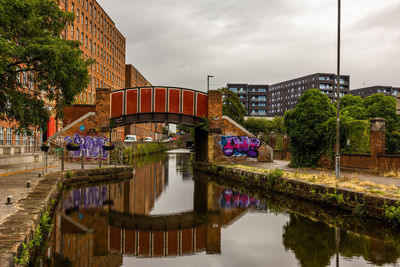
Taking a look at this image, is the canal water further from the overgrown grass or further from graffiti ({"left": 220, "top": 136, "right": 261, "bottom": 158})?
graffiti ({"left": 220, "top": 136, "right": 261, "bottom": 158})

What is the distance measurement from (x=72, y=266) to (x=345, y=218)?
784cm

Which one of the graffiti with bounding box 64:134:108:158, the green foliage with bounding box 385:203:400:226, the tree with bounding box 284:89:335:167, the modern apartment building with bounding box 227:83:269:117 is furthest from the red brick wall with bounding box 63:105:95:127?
the modern apartment building with bounding box 227:83:269:117

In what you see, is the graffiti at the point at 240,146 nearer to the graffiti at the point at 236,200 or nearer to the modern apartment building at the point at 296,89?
the graffiti at the point at 236,200

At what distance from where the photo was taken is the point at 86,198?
1295cm

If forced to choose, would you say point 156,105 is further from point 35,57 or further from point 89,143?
point 35,57

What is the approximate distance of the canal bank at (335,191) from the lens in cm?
932

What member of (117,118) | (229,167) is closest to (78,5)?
(117,118)

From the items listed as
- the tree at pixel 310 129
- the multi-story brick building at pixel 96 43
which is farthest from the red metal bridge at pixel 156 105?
the multi-story brick building at pixel 96 43

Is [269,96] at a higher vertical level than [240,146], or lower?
higher

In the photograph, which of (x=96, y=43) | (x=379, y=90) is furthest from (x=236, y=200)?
(x=379, y=90)

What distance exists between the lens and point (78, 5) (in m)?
49.6

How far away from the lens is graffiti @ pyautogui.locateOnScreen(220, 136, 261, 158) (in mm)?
25078

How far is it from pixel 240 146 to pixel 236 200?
12.3 m

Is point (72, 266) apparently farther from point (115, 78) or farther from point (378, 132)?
point (115, 78)
